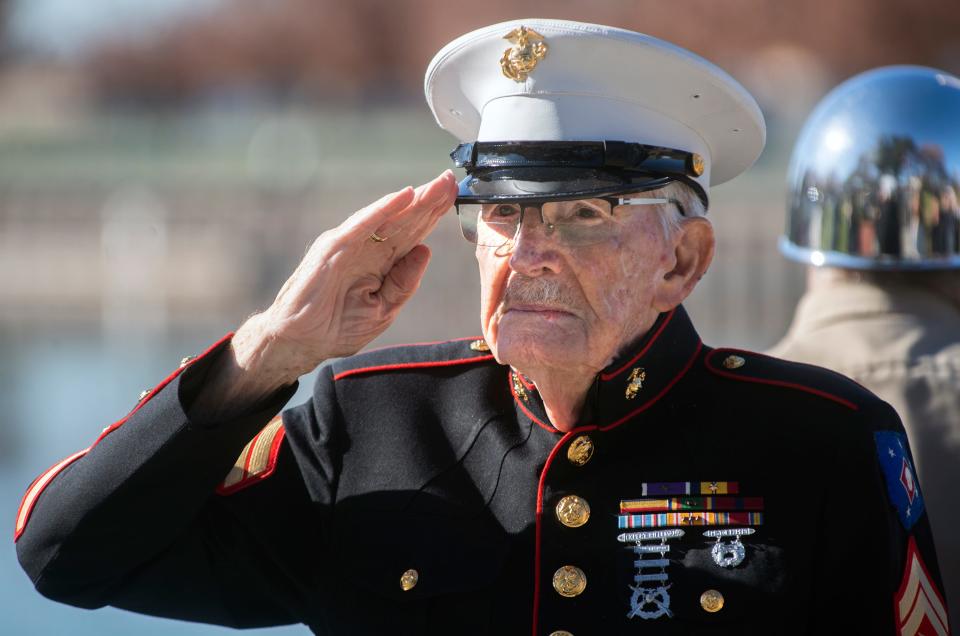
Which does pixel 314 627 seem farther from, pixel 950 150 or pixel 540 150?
pixel 950 150

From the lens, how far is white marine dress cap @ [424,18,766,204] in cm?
255

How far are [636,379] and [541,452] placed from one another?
0.23m

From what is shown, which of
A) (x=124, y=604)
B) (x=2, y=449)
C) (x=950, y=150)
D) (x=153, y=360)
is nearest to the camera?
(x=124, y=604)

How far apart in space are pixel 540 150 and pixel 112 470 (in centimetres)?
96

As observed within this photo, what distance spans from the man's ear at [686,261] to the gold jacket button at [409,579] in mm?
672

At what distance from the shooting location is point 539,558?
2.55 meters

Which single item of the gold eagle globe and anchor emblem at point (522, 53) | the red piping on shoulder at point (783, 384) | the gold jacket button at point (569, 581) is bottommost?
the gold jacket button at point (569, 581)

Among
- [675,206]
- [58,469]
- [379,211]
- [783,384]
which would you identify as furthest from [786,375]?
[58,469]

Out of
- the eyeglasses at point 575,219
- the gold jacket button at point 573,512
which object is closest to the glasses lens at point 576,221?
the eyeglasses at point 575,219

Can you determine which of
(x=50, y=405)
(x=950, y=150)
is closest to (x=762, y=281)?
(x=50, y=405)

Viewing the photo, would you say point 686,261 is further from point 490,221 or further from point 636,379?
point 490,221

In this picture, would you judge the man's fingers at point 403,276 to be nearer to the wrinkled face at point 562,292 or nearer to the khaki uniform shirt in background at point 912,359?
the wrinkled face at point 562,292

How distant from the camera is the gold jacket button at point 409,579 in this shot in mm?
2572

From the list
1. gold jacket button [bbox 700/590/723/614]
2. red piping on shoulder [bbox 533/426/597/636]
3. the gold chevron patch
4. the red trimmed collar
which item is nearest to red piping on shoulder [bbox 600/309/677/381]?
the red trimmed collar
